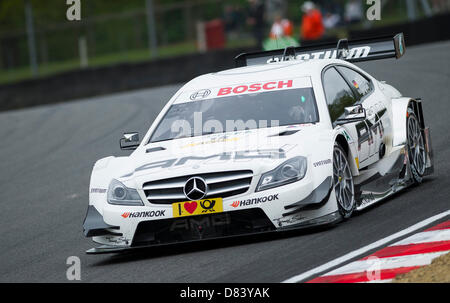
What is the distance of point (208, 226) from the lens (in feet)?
25.1

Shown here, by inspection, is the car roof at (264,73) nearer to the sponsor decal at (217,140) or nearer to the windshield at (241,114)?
the windshield at (241,114)

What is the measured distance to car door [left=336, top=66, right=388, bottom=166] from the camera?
29.8ft

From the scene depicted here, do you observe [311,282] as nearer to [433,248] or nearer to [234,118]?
[433,248]

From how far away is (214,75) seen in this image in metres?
9.78

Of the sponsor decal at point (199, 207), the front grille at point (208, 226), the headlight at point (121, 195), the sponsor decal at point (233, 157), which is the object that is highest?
the sponsor decal at point (233, 157)

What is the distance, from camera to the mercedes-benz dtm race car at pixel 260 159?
7.62 metres

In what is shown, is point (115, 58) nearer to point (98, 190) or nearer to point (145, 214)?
point (98, 190)

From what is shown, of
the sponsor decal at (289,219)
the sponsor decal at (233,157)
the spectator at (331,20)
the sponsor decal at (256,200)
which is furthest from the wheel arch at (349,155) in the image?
the spectator at (331,20)

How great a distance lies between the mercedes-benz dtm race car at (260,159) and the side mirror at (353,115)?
0.04 ft

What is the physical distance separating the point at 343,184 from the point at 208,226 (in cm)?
129

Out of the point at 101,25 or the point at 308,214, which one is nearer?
the point at 308,214

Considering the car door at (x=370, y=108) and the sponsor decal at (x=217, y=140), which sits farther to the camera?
the car door at (x=370, y=108)

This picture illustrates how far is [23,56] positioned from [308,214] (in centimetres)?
2761

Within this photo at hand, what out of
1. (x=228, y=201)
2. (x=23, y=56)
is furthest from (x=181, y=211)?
(x=23, y=56)
